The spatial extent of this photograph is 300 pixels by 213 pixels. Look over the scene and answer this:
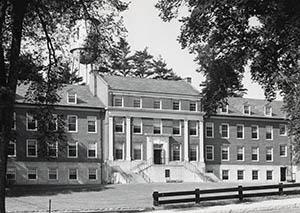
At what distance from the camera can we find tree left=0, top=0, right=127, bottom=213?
18.7m

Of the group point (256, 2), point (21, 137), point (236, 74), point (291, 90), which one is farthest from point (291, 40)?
point (21, 137)

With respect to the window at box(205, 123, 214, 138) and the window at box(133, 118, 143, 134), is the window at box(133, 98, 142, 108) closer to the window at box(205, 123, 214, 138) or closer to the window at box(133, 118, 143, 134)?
the window at box(133, 118, 143, 134)

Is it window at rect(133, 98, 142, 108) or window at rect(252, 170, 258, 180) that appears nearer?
window at rect(133, 98, 142, 108)

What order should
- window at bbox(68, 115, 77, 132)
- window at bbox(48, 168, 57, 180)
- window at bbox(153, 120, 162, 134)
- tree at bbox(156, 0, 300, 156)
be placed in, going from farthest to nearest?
window at bbox(153, 120, 162, 134), window at bbox(68, 115, 77, 132), window at bbox(48, 168, 57, 180), tree at bbox(156, 0, 300, 156)

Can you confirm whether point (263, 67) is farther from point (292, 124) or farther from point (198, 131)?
point (198, 131)

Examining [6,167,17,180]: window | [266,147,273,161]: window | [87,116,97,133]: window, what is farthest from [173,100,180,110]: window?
[6,167,17,180]: window

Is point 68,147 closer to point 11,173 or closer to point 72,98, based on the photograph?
point 72,98

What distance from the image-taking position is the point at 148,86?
5953 cm

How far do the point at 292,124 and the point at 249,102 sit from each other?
27168mm

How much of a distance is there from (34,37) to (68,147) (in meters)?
35.2

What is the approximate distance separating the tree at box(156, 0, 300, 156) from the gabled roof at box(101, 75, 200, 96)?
118ft

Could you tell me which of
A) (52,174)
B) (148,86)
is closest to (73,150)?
(52,174)

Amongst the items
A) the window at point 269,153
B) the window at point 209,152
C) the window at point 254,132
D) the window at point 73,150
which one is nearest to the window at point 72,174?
the window at point 73,150

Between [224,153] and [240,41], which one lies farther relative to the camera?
[224,153]
